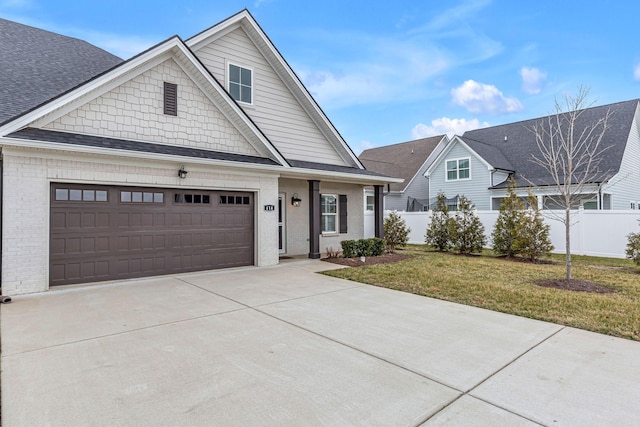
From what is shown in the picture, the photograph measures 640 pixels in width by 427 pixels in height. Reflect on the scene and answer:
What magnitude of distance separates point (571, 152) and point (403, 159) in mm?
19281

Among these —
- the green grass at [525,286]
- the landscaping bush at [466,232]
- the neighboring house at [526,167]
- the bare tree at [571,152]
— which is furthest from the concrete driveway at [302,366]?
the neighboring house at [526,167]

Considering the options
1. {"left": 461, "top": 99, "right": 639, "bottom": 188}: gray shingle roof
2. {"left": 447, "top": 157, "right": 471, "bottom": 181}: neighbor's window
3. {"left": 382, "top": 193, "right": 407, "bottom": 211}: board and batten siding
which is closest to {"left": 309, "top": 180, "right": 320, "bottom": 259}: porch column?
{"left": 461, "top": 99, "right": 639, "bottom": 188}: gray shingle roof

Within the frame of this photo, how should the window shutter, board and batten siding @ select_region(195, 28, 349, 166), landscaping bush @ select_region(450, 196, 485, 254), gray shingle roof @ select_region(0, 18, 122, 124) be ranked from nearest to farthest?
gray shingle roof @ select_region(0, 18, 122, 124) → board and batten siding @ select_region(195, 28, 349, 166) → landscaping bush @ select_region(450, 196, 485, 254) → the window shutter

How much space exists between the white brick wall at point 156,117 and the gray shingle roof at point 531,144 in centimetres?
1353

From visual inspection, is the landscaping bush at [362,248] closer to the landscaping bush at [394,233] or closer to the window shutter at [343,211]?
the window shutter at [343,211]

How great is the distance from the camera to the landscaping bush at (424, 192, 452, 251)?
46.0 ft

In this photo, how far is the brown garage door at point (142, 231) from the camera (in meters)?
6.93

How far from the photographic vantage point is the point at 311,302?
6.00 metres

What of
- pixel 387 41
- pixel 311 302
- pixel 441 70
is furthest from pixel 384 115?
pixel 311 302

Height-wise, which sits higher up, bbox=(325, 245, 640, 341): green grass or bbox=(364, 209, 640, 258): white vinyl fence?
bbox=(364, 209, 640, 258): white vinyl fence

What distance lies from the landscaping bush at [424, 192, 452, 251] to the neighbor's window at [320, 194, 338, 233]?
432cm

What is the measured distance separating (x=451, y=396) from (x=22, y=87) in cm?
1170

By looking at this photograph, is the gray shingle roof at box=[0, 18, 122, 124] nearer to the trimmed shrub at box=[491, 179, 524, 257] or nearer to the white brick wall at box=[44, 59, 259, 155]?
the white brick wall at box=[44, 59, 259, 155]

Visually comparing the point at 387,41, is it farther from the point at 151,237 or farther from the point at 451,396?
the point at 451,396
